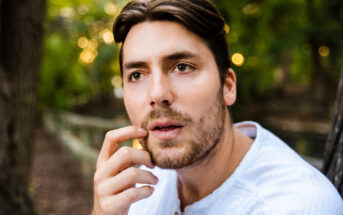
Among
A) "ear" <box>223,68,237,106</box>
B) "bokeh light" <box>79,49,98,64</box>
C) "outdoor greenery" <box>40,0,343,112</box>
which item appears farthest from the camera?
"bokeh light" <box>79,49,98,64</box>

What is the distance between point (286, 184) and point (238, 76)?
930 cm

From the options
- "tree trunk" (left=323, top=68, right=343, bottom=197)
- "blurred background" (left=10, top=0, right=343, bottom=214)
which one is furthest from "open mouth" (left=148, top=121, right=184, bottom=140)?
"blurred background" (left=10, top=0, right=343, bottom=214)

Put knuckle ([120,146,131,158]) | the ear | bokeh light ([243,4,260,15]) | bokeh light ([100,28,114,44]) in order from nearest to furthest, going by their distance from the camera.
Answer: knuckle ([120,146,131,158]) < the ear < bokeh light ([243,4,260,15]) < bokeh light ([100,28,114,44])

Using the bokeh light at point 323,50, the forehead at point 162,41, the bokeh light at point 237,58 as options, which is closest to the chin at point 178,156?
the forehead at point 162,41

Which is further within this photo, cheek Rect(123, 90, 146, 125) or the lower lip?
cheek Rect(123, 90, 146, 125)

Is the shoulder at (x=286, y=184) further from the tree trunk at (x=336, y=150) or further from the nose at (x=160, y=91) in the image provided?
the nose at (x=160, y=91)

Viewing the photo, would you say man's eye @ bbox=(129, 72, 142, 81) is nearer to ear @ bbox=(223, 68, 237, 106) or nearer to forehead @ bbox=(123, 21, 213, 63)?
forehead @ bbox=(123, 21, 213, 63)

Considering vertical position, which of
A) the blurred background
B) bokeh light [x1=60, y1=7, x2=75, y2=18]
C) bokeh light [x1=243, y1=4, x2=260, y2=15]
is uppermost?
bokeh light [x1=60, y1=7, x2=75, y2=18]

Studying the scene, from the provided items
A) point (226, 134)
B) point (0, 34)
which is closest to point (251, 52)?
point (0, 34)

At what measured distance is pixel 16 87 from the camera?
3979mm

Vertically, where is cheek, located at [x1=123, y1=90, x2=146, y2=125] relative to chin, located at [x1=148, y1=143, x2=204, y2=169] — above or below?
above

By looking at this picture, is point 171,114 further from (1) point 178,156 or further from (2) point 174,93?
(1) point 178,156

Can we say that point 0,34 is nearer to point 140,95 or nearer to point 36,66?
point 36,66

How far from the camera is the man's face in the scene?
1637 millimetres
